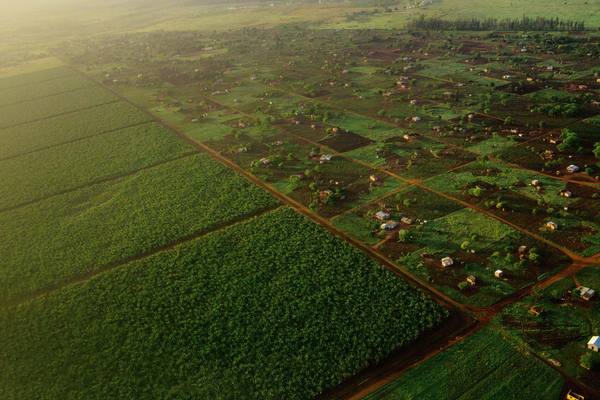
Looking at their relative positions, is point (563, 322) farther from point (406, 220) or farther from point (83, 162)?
point (83, 162)

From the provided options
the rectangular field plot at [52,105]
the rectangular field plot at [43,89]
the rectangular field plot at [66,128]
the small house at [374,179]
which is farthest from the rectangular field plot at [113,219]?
the rectangular field plot at [43,89]

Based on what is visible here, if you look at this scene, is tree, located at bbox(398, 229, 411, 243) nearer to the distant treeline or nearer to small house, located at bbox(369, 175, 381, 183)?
small house, located at bbox(369, 175, 381, 183)

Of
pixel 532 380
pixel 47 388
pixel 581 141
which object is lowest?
pixel 47 388

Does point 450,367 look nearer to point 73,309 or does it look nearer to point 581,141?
point 73,309

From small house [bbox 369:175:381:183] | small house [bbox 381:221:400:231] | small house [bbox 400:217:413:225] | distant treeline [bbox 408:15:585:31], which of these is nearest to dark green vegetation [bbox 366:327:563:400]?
small house [bbox 381:221:400:231]

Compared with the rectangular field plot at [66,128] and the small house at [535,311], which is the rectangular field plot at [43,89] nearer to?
the rectangular field plot at [66,128]

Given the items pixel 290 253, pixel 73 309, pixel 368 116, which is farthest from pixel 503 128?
pixel 73 309

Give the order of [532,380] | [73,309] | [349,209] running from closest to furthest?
[532,380]
[73,309]
[349,209]
